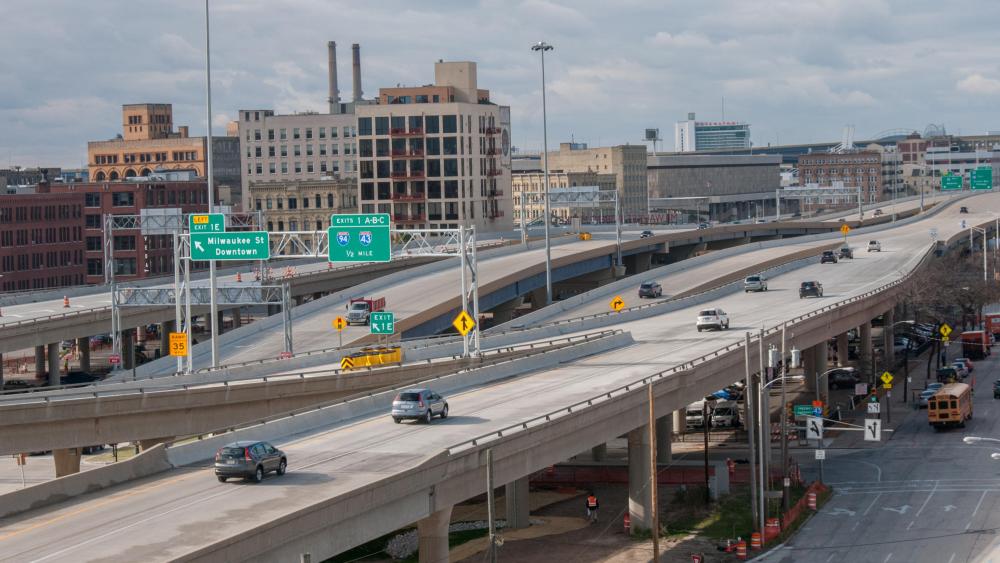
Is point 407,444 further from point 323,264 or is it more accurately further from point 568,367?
point 323,264

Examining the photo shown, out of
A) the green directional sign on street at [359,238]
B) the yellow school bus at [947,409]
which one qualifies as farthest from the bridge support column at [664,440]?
the green directional sign on street at [359,238]

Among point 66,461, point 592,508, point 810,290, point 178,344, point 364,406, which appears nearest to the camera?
point 364,406

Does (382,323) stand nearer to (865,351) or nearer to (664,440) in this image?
(664,440)

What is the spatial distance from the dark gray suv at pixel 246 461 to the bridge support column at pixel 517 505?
1888cm

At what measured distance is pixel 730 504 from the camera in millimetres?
63562

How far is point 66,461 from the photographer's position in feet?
Answer: 194

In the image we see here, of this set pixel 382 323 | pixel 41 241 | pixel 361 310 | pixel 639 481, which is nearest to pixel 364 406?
pixel 639 481

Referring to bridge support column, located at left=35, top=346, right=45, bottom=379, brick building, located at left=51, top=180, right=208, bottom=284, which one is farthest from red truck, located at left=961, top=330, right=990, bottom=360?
brick building, located at left=51, top=180, right=208, bottom=284

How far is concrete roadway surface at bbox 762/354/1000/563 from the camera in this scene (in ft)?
177

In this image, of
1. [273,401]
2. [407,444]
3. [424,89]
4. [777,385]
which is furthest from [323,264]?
[407,444]

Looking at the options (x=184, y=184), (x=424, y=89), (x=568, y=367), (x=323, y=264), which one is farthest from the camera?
(x=424, y=89)

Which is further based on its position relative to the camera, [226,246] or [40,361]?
[40,361]

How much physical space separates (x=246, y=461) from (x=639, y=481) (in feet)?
69.9

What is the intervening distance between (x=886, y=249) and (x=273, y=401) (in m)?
105
